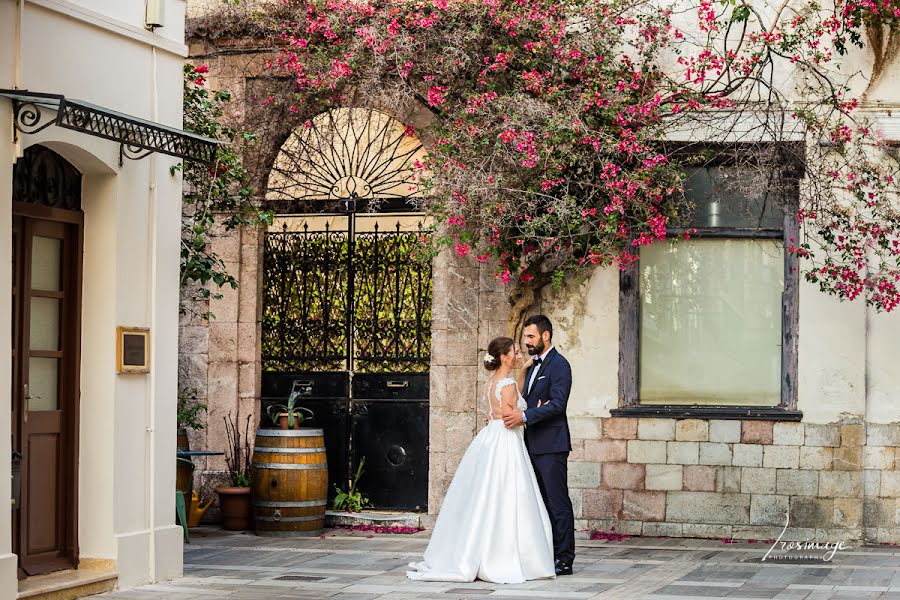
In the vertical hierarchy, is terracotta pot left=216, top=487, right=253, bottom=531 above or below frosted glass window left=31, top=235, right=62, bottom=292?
below

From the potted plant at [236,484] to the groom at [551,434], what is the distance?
143 inches

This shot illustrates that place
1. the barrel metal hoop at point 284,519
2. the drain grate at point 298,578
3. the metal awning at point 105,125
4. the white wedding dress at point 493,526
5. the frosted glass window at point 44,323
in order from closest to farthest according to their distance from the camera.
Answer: the metal awning at point 105,125 < the frosted glass window at point 44,323 < the white wedding dress at point 493,526 < the drain grate at point 298,578 < the barrel metal hoop at point 284,519

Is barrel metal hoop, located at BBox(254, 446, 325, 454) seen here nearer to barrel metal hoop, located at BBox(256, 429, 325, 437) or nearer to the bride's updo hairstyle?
barrel metal hoop, located at BBox(256, 429, 325, 437)

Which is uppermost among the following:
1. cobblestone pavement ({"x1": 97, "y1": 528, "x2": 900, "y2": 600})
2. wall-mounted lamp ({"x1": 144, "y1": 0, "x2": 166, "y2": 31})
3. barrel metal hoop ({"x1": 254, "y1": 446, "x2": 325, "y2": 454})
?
wall-mounted lamp ({"x1": 144, "y1": 0, "x2": 166, "y2": 31})

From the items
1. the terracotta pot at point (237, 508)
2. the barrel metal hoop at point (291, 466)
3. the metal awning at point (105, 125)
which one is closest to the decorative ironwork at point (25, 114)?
the metal awning at point (105, 125)

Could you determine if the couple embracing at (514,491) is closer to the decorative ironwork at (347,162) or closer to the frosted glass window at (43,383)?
the frosted glass window at (43,383)

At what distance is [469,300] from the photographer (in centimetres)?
1231

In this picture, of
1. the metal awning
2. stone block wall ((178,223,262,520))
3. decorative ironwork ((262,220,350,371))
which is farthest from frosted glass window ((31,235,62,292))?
decorative ironwork ((262,220,350,371))

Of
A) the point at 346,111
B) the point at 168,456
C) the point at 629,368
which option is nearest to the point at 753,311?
the point at 629,368

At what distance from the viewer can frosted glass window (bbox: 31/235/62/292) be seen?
8.56 m

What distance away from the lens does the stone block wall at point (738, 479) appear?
38.1 feet

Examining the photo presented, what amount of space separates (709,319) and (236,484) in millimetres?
4511

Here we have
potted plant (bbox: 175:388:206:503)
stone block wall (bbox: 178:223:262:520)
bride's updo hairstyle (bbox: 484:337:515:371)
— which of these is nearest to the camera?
bride's updo hairstyle (bbox: 484:337:515:371)

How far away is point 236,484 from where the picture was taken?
12.7m
